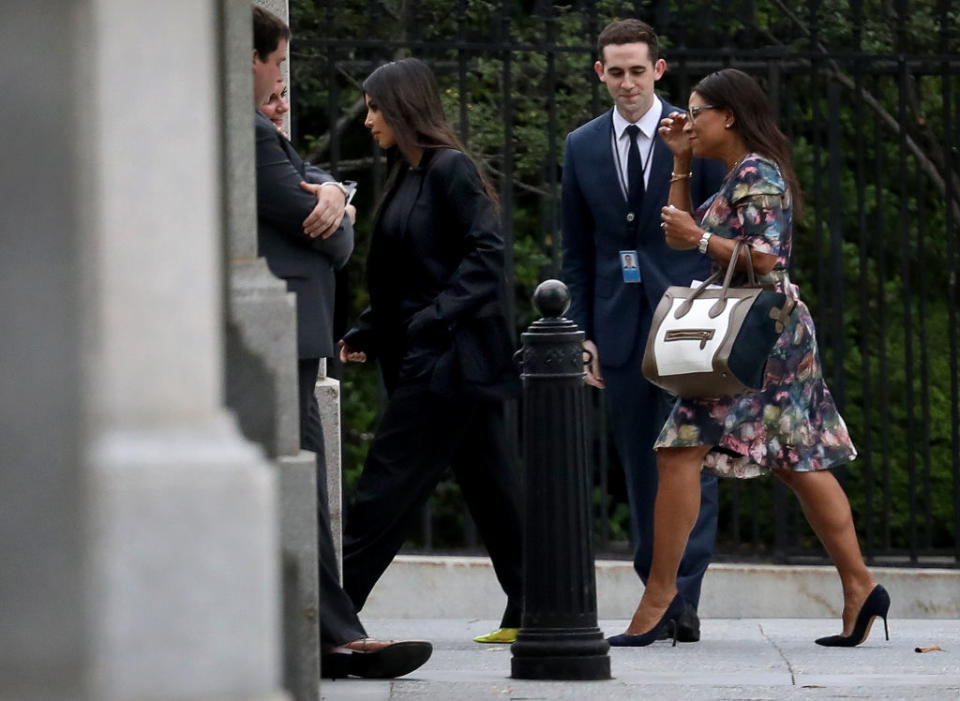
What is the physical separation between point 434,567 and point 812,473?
84.5 inches

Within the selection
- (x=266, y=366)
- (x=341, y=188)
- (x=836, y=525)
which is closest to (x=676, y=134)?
(x=836, y=525)

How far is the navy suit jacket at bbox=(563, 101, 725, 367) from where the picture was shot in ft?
22.4

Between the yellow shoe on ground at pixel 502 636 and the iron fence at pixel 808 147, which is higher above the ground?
the iron fence at pixel 808 147

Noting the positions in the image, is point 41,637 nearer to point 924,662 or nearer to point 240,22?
point 240,22

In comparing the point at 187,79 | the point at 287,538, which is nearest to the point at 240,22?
the point at 287,538

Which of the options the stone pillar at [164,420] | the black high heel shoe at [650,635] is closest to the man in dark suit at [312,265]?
the black high heel shoe at [650,635]

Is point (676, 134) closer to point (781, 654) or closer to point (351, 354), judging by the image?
point (351, 354)

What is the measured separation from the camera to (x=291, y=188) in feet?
17.2

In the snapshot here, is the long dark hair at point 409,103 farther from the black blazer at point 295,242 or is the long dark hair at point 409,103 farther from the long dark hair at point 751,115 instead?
the black blazer at point 295,242

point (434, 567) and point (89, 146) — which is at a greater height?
point (89, 146)

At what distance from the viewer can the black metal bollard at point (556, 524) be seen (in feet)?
18.2

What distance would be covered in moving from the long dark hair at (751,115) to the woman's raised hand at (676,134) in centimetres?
12

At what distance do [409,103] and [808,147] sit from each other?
4740mm

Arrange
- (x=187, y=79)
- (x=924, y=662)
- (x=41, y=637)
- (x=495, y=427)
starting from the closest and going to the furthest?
(x=41, y=637), (x=187, y=79), (x=924, y=662), (x=495, y=427)
